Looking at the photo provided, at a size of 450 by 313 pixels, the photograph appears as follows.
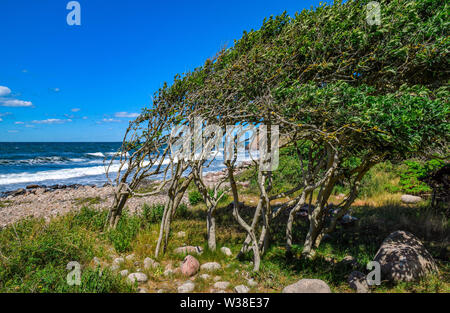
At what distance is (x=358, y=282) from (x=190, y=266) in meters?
3.07

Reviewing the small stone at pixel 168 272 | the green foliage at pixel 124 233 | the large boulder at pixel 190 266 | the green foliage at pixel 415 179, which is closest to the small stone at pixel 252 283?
the large boulder at pixel 190 266

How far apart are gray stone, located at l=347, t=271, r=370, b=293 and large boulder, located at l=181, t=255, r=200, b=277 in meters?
2.87

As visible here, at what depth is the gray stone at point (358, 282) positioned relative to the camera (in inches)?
164

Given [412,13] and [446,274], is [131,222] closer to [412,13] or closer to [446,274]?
[446,274]

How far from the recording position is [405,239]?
5.11 meters

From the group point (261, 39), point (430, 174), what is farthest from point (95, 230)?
point (430, 174)

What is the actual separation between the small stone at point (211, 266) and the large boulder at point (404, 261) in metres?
3.16

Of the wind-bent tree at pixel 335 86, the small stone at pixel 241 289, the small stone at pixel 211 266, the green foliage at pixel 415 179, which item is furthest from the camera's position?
the green foliage at pixel 415 179

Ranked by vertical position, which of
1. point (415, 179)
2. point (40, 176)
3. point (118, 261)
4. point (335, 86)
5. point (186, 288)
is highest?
point (335, 86)

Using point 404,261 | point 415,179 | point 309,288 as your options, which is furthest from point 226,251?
point 415,179

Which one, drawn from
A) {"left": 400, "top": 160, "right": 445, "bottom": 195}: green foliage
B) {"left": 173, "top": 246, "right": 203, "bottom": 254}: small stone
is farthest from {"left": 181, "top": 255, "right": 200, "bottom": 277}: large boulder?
{"left": 400, "top": 160, "right": 445, "bottom": 195}: green foliage

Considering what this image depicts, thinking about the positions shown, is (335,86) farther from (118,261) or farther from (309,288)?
(118,261)

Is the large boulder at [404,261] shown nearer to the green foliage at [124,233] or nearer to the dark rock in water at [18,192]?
the green foliage at [124,233]

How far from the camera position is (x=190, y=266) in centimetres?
480
